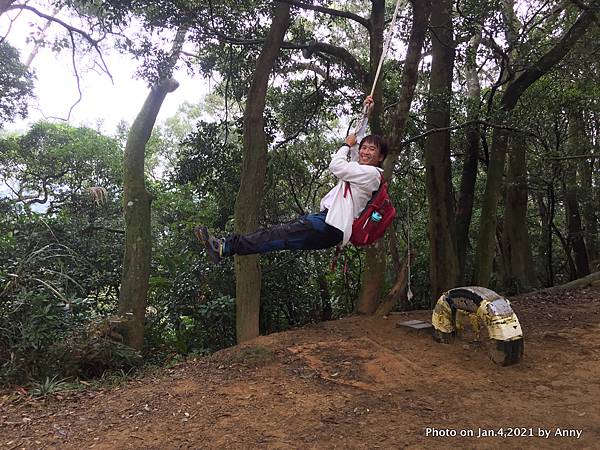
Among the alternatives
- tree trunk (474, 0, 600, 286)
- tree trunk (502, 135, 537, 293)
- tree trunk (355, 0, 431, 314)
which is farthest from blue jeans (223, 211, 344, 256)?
tree trunk (502, 135, 537, 293)

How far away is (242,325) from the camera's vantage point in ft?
16.8

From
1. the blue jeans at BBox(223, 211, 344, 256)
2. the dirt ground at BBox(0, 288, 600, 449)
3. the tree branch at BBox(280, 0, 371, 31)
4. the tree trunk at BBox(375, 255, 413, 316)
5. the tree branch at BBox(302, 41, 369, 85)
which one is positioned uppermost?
the tree branch at BBox(280, 0, 371, 31)

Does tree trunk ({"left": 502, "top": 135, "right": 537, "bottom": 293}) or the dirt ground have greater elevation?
tree trunk ({"left": 502, "top": 135, "right": 537, "bottom": 293})

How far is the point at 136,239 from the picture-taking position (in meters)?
5.99

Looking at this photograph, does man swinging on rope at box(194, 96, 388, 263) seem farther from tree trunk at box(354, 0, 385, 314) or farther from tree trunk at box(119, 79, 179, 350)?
tree trunk at box(119, 79, 179, 350)

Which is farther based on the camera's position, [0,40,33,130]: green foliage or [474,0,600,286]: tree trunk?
[0,40,33,130]: green foliage

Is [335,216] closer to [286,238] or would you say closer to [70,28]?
[286,238]

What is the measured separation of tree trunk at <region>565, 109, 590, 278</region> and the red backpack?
23.1 feet

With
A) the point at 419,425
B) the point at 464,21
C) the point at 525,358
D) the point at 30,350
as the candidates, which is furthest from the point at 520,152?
the point at 30,350

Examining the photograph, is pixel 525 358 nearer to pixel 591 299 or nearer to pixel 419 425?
pixel 419 425

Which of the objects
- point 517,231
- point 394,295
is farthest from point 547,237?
point 394,295

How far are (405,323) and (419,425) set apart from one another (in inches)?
85.9

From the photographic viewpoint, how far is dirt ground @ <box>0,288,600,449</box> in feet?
9.35

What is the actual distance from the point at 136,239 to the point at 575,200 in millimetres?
8373
